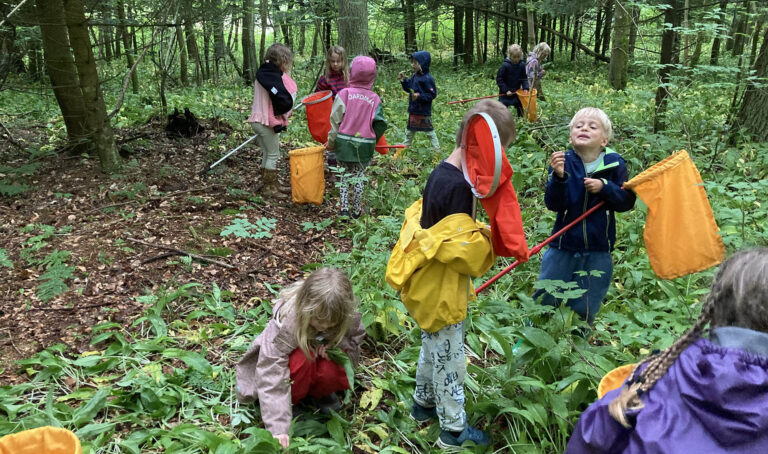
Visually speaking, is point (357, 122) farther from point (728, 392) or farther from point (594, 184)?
point (728, 392)

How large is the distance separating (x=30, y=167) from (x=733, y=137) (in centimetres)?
844

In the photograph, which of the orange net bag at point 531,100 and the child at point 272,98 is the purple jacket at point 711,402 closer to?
the child at point 272,98

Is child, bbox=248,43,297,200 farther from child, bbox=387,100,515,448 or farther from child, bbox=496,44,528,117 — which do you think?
child, bbox=496,44,528,117

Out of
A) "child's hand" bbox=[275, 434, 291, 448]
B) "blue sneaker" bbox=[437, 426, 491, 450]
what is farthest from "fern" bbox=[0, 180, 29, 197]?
"blue sneaker" bbox=[437, 426, 491, 450]

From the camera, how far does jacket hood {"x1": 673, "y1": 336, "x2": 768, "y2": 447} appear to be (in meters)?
1.18

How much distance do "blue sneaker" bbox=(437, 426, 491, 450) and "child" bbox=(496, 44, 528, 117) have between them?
7.39 m

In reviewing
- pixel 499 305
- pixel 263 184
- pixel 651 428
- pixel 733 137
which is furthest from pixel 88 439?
pixel 733 137

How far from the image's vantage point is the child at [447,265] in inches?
86.4

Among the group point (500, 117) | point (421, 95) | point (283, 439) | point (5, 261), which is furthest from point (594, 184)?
point (421, 95)

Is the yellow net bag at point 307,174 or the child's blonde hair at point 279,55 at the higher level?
the child's blonde hair at point 279,55

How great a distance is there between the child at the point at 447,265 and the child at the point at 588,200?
723 millimetres

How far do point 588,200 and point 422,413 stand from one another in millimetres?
1524

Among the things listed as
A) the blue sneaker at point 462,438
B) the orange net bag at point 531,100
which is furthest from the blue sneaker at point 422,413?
the orange net bag at point 531,100

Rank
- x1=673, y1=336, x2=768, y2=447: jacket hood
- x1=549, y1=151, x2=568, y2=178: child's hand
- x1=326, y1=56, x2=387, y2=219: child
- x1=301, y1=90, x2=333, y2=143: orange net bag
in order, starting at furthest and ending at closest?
x1=301, y1=90, x2=333, y2=143: orange net bag < x1=326, y1=56, x2=387, y2=219: child < x1=549, y1=151, x2=568, y2=178: child's hand < x1=673, y1=336, x2=768, y2=447: jacket hood
